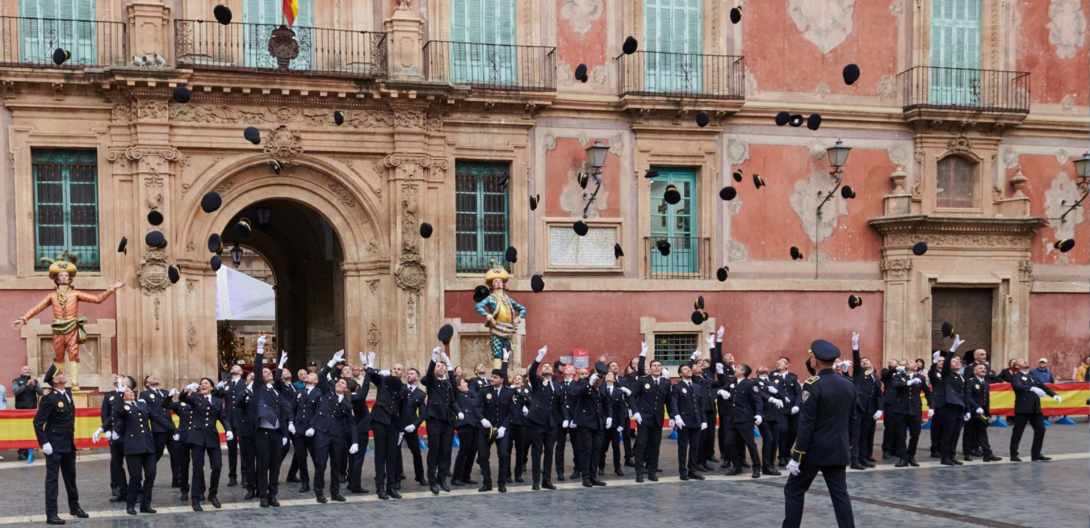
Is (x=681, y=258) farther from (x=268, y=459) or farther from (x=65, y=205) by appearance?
(x=268, y=459)

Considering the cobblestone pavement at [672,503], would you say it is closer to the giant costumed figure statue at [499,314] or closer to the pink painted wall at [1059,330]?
the giant costumed figure statue at [499,314]

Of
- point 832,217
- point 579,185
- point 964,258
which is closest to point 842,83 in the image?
point 832,217

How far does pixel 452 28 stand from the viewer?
23406 mm

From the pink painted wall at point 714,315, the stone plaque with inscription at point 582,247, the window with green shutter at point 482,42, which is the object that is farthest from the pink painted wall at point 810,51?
the window with green shutter at point 482,42

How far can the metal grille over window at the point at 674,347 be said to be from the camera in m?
24.3

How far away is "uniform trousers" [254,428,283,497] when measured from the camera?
14352mm

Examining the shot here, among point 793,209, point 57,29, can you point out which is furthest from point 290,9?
point 793,209

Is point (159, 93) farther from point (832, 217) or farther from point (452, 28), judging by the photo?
point (832, 217)

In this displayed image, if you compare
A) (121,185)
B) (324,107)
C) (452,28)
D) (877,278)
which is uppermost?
(452,28)

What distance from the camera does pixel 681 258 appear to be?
974 inches

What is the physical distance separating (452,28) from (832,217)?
9054 mm

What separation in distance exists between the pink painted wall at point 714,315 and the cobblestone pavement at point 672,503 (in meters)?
6.49

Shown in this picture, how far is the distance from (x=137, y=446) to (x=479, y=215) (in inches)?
429

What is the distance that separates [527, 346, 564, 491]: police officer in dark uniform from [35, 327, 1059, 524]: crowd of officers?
0.02 meters
